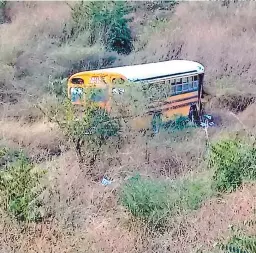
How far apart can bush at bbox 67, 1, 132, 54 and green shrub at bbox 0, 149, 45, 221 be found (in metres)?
9.28

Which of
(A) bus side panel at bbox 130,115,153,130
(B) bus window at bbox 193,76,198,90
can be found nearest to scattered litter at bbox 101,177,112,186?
(A) bus side panel at bbox 130,115,153,130

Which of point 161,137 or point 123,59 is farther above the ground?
point 161,137

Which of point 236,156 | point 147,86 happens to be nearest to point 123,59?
point 147,86

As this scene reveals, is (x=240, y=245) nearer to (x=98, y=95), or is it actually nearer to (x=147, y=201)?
(x=147, y=201)

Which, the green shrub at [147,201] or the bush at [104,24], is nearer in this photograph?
the green shrub at [147,201]

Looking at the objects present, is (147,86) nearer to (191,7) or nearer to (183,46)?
(183,46)

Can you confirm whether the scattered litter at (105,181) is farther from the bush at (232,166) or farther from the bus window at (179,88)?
the bus window at (179,88)

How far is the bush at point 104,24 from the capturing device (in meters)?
14.3

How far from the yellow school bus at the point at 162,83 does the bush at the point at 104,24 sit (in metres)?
3.88

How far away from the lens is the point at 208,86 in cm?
1252

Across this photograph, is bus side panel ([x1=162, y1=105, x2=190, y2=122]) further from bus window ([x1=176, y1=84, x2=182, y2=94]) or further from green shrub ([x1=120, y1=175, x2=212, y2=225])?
green shrub ([x1=120, y1=175, x2=212, y2=225])

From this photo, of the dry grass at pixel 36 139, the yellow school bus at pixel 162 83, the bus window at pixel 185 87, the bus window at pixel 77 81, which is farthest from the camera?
the bus window at pixel 185 87

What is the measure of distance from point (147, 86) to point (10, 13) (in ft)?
29.5

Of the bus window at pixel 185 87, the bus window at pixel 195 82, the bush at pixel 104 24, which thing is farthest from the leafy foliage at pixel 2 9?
the bus window at pixel 185 87
